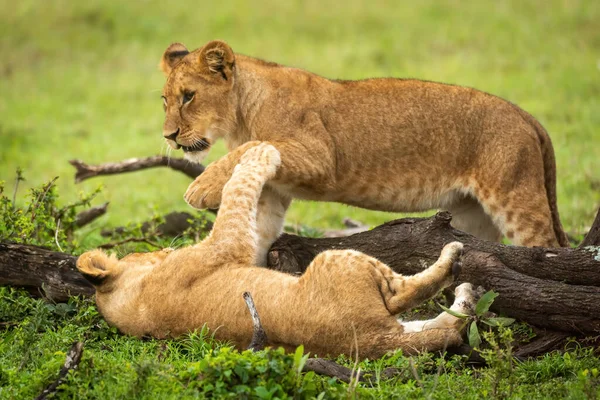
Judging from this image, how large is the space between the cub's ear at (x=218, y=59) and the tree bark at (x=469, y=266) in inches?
45.1

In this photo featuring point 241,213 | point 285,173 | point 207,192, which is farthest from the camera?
point 285,173

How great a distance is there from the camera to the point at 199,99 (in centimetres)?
583

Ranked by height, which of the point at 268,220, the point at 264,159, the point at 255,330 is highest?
the point at 264,159

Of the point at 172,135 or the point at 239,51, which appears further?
the point at 239,51

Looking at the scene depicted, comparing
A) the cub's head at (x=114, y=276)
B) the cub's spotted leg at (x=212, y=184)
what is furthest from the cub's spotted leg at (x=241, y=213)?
the cub's head at (x=114, y=276)

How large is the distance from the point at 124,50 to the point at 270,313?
13.5m

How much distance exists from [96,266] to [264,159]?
114cm

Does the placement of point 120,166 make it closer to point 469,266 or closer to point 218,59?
point 218,59

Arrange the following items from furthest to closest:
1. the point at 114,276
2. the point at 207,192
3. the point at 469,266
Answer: the point at 207,192 → the point at 114,276 → the point at 469,266

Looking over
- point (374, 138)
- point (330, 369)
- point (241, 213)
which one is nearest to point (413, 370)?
point (330, 369)

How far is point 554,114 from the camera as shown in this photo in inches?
492

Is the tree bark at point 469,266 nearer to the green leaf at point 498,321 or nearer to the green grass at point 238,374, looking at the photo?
the green leaf at point 498,321

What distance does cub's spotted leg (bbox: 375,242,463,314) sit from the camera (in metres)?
4.48

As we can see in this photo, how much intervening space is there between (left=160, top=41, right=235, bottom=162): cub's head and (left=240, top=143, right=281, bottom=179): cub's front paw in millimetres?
499
